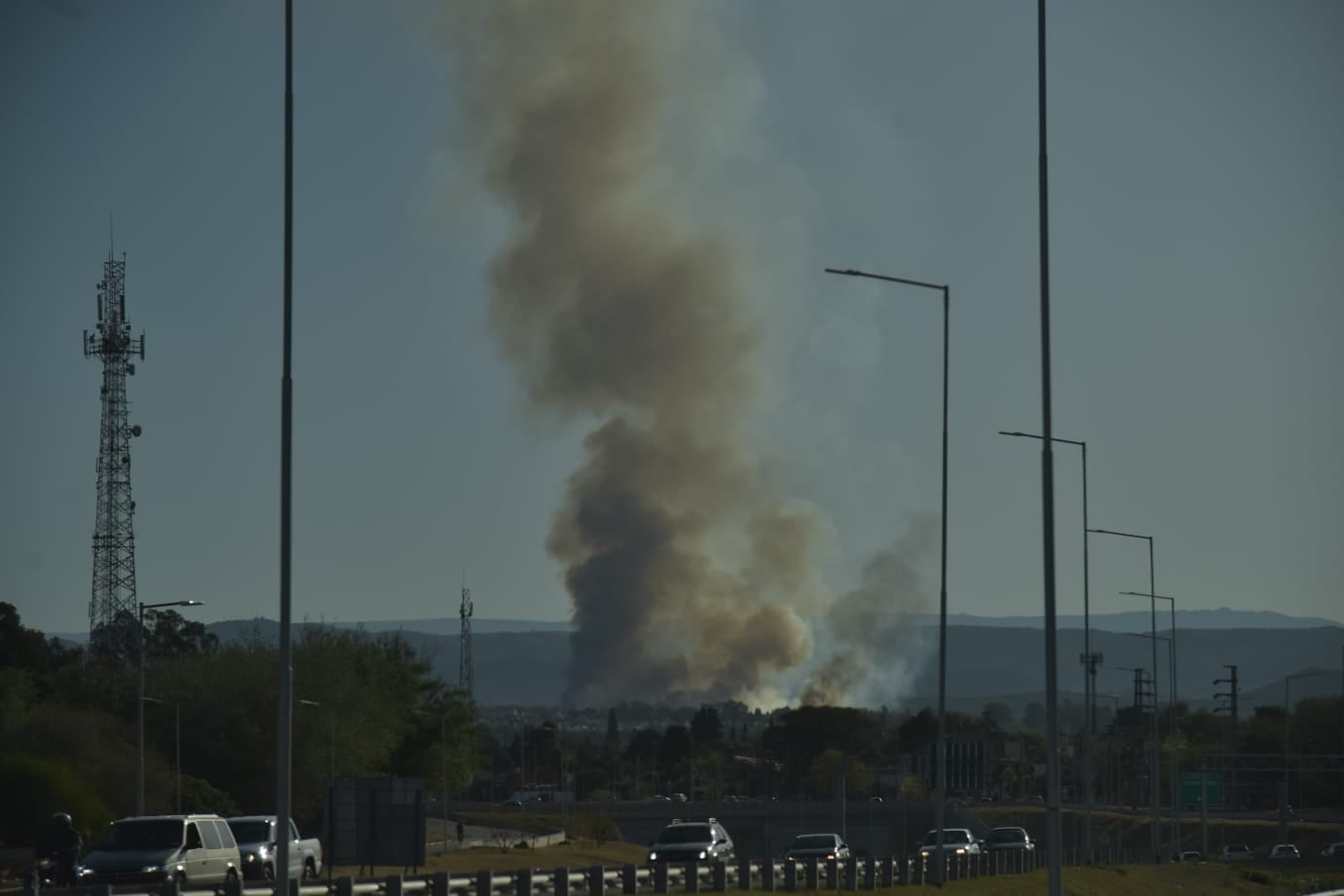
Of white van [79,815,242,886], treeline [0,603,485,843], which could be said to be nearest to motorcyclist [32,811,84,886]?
white van [79,815,242,886]

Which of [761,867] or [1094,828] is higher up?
[761,867]

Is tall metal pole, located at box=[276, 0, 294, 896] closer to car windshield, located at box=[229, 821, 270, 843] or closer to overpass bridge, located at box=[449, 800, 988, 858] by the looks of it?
car windshield, located at box=[229, 821, 270, 843]

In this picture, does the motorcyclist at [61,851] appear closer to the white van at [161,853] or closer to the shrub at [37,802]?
the white van at [161,853]

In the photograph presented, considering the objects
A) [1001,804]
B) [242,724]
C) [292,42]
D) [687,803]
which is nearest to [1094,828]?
Result: [1001,804]

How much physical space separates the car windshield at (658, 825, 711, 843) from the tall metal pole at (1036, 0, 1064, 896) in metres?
23.6

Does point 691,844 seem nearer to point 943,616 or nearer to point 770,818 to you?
point 943,616

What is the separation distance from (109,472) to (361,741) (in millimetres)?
19439

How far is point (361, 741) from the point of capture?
92.0 meters

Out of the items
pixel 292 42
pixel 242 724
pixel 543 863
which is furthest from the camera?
pixel 242 724

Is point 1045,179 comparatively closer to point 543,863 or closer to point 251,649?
point 543,863

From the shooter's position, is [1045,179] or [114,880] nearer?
[1045,179]

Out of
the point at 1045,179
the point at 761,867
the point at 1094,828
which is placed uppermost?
the point at 1045,179

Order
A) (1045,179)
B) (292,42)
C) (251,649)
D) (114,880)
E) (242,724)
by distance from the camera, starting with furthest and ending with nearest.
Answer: (251,649) → (242,724) → (114,880) → (1045,179) → (292,42)

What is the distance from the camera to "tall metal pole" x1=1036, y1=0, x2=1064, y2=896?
30875 millimetres
